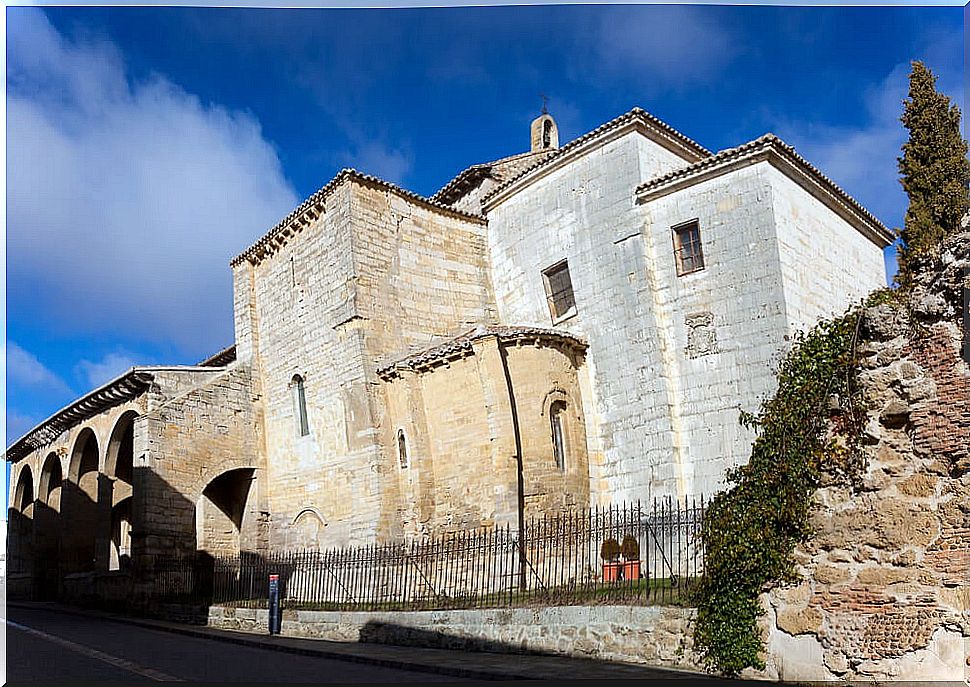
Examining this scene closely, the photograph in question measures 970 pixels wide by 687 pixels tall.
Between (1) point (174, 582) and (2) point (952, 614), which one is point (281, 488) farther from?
(2) point (952, 614)

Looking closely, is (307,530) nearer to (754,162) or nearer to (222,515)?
(222,515)

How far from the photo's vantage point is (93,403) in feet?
78.3

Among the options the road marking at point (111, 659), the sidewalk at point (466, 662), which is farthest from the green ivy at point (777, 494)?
the road marking at point (111, 659)

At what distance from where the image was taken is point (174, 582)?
64.1 ft

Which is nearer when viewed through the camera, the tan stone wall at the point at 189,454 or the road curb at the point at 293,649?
the road curb at the point at 293,649

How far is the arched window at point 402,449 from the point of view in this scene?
1872 centimetres

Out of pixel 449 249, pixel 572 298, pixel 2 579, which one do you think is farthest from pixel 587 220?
pixel 2 579

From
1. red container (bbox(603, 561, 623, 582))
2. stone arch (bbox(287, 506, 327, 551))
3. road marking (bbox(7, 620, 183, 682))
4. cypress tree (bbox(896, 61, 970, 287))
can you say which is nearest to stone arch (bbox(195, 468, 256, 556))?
stone arch (bbox(287, 506, 327, 551))

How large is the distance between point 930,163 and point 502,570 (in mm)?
11033

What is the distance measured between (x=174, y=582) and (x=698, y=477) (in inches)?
470

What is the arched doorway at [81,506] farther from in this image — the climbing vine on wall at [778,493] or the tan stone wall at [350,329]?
the climbing vine on wall at [778,493]

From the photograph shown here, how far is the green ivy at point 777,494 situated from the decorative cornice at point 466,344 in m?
9.11

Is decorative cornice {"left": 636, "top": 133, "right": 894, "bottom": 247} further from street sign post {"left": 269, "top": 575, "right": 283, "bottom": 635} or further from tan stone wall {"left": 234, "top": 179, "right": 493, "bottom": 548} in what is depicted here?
street sign post {"left": 269, "top": 575, "right": 283, "bottom": 635}

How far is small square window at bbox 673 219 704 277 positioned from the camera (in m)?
16.8
